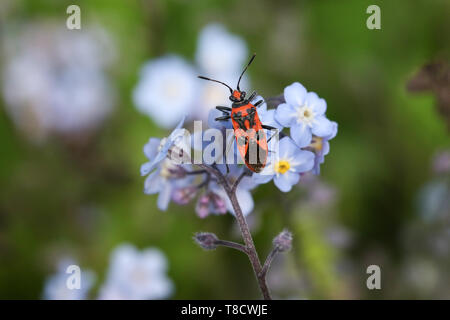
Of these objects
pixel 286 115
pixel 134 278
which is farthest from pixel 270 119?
pixel 134 278

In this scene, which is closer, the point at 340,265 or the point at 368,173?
the point at 340,265

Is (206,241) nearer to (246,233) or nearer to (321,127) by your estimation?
(246,233)

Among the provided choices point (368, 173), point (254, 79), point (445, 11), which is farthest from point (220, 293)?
point (445, 11)

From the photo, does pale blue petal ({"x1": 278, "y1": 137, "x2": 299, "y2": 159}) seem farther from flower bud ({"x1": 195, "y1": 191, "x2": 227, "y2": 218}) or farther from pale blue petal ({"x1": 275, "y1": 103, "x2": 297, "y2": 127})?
flower bud ({"x1": 195, "y1": 191, "x2": 227, "y2": 218})

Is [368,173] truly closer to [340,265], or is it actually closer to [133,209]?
[340,265]

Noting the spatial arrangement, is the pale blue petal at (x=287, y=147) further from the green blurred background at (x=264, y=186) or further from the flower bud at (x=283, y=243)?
the green blurred background at (x=264, y=186)

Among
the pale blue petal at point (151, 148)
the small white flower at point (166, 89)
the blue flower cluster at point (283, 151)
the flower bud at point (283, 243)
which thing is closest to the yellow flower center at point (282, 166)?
the blue flower cluster at point (283, 151)

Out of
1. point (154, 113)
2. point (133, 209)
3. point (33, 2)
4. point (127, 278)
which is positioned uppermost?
point (33, 2)
